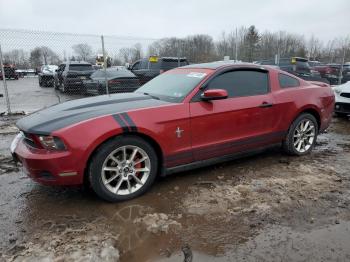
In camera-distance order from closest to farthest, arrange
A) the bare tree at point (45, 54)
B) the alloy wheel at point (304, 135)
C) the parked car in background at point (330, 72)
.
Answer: the alloy wheel at point (304, 135) < the bare tree at point (45, 54) < the parked car in background at point (330, 72)

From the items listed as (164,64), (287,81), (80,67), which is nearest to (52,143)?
(287,81)

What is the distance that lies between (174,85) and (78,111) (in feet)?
4.54

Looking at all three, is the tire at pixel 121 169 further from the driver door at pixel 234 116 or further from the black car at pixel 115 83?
the black car at pixel 115 83

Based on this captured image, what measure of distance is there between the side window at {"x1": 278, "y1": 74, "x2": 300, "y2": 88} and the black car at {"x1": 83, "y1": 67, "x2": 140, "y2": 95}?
7.13 meters

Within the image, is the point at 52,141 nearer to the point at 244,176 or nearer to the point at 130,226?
the point at 130,226

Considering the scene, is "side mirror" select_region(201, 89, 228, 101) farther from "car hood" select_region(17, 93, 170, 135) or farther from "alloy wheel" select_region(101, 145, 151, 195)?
"alloy wheel" select_region(101, 145, 151, 195)

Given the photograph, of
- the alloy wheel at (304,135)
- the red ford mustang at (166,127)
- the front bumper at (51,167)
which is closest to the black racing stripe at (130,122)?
the red ford mustang at (166,127)

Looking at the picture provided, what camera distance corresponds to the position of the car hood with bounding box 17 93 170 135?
3221 mm

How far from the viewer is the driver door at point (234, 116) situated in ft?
12.5

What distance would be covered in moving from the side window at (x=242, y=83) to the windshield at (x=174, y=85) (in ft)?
0.82

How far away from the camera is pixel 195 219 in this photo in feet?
10.1

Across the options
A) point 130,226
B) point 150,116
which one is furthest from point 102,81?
point 130,226

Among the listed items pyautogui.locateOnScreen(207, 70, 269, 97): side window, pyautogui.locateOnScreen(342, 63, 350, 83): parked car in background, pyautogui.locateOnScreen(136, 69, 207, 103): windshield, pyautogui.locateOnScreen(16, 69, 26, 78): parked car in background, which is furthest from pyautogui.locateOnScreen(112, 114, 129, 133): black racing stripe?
pyautogui.locateOnScreen(16, 69, 26, 78): parked car in background

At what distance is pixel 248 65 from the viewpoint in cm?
450
